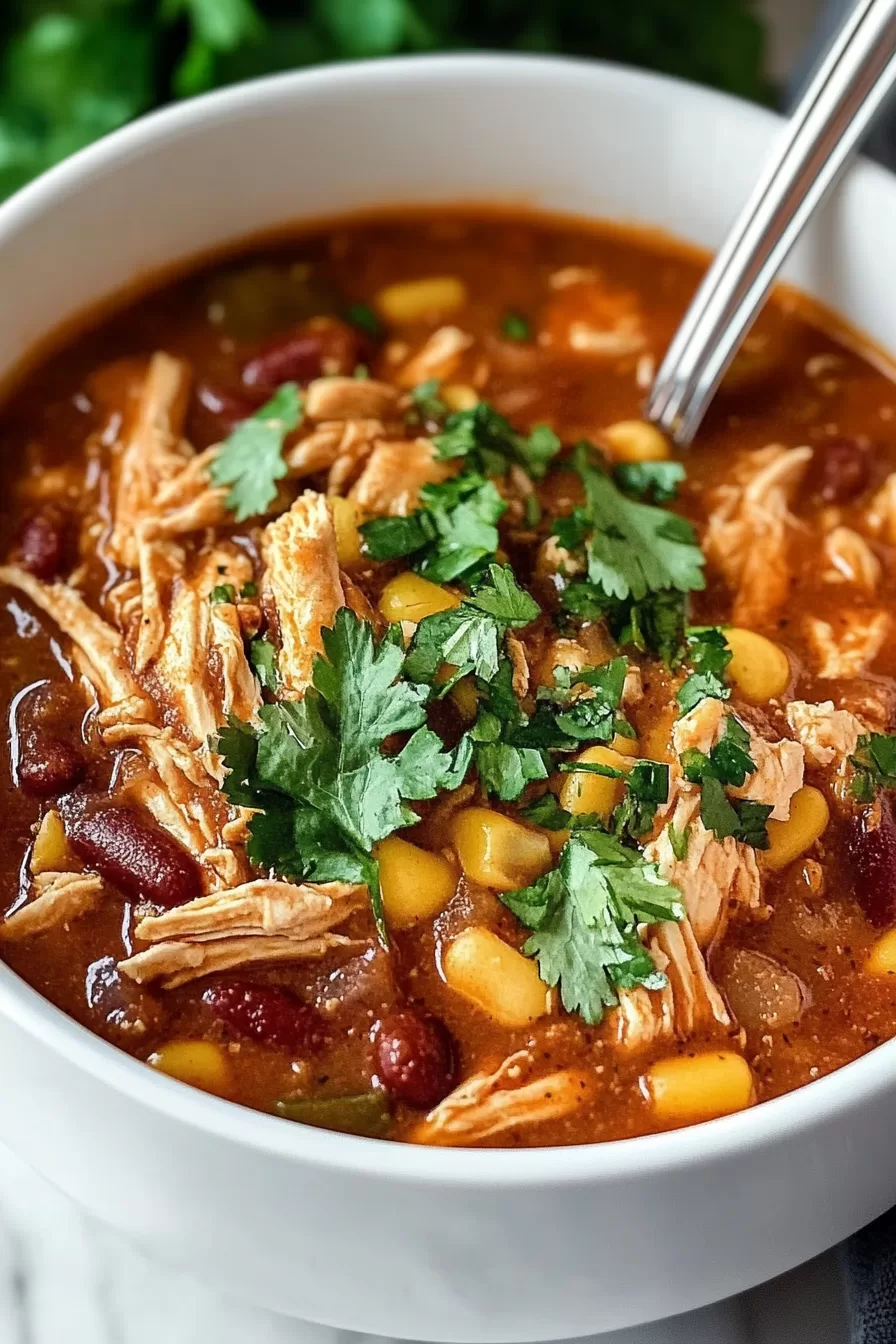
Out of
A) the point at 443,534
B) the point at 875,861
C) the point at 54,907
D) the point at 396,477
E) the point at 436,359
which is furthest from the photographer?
the point at 436,359

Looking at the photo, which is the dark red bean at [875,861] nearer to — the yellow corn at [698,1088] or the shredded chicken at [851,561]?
the yellow corn at [698,1088]

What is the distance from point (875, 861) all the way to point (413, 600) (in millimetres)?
839

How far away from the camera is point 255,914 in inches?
89.9

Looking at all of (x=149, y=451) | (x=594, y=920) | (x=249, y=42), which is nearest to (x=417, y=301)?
(x=149, y=451)

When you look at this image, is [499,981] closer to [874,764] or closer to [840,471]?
[874,764]

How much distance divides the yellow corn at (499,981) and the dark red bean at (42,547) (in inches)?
40.1

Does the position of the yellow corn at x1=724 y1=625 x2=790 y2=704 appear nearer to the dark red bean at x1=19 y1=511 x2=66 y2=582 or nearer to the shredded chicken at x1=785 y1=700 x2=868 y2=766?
the shredded chicken at x1=785 y1=700 x2=868 y2=766

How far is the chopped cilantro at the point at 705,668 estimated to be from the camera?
255 cm

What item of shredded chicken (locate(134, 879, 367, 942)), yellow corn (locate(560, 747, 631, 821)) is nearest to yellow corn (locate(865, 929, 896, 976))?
yellow corn (locate(560, 747, 631, 821))

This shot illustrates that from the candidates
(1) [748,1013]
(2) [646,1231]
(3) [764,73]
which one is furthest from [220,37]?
(2) [646,1231]

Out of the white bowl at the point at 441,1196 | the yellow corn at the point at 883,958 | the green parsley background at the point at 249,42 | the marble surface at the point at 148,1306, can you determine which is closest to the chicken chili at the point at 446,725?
the yellow corn at the point at 883,958

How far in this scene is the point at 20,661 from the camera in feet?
8.79

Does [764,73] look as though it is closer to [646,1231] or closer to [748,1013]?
[748,1013]

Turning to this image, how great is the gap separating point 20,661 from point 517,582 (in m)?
0.84
